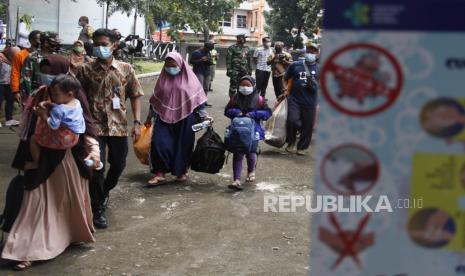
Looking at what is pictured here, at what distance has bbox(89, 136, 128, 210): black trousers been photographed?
17.1 ft

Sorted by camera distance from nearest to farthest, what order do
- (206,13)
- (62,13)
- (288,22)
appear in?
(62,13)
(206,13)
(288,22)

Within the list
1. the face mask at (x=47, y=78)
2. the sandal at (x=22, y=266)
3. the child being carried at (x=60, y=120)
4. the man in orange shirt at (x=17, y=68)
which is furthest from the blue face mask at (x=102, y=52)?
the man in orange shirt at (x=17, y=68)

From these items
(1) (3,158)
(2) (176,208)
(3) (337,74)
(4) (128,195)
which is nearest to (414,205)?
(3) (337,74)

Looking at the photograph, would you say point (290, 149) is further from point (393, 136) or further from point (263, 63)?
point (393, 136)

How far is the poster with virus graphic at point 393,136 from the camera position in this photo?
1670 millimetres

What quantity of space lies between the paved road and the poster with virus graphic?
2688 mm

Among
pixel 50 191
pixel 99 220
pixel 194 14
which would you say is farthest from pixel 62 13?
pixel 50 191

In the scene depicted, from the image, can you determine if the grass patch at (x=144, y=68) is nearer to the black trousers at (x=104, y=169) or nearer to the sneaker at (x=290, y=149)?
the sneaker at (x=290, y=149)

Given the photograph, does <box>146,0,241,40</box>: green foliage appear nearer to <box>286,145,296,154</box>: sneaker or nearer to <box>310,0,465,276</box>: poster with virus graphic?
<box>286,145,296,154</box>: sneaker

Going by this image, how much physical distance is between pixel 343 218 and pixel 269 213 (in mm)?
4194

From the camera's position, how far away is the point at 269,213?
19.5 ft

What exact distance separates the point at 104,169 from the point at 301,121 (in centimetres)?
422

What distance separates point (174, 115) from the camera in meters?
6.66

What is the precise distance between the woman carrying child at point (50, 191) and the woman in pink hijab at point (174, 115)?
2028mm
